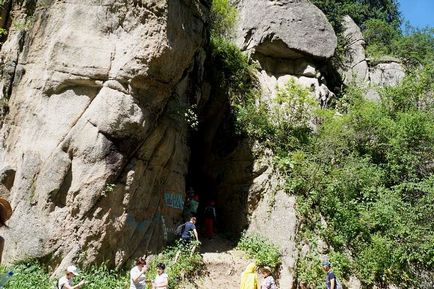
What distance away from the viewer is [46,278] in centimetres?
938

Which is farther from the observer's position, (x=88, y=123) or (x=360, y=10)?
(x=360, y=10)

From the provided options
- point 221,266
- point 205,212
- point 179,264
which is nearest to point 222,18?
point 205,212

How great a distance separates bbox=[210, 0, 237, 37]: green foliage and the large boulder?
449 mm

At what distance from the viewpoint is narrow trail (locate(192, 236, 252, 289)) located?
1181cm

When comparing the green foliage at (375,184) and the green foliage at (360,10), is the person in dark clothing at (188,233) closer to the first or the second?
the green foliage at (375,184)

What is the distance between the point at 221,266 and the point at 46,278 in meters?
4.88

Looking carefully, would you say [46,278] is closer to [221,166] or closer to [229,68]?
[221,166]

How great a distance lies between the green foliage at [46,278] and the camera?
29.6 ft

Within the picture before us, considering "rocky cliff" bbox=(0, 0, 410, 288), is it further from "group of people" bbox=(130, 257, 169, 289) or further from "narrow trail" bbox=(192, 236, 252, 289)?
"group of people" bbox=(130, 257, 169, 289)

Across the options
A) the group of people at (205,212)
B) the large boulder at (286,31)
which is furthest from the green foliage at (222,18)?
the group of people at (205,212)

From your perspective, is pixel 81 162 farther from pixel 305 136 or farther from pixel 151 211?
pixel 305 136

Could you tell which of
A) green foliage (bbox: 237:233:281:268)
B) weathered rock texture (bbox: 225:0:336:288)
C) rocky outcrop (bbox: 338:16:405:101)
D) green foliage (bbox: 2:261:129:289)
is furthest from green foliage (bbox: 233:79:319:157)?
rocky outcrop (bbox: 338:16:405:101)

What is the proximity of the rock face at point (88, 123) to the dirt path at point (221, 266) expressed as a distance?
5.21ft

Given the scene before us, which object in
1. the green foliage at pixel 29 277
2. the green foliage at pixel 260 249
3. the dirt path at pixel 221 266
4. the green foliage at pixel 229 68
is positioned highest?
the green foliage at pixel 229 68
